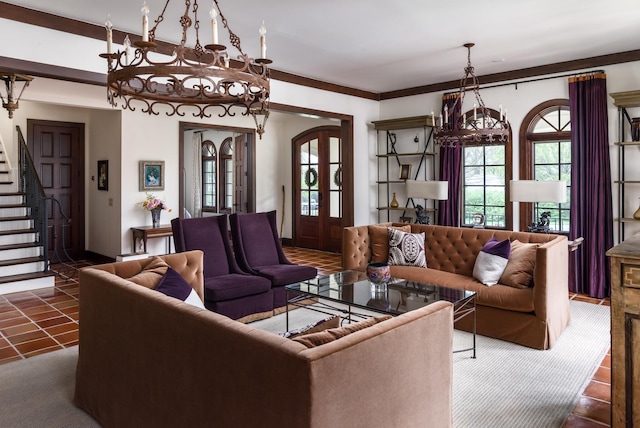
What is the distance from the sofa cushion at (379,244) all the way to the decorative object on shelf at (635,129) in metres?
2.87

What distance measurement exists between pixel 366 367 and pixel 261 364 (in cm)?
34

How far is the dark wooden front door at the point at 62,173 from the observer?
7473mm

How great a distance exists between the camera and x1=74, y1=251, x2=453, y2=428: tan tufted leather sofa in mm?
1432

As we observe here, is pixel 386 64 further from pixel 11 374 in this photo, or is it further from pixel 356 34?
pixel 11 374

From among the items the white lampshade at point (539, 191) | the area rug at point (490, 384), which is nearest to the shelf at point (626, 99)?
the white lampshade at point (539, 191)

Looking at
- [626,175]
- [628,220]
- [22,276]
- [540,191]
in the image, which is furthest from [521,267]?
[22,276]

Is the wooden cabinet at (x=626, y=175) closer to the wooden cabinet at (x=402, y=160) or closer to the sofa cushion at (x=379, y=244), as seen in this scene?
the wooden cabinet at (x=402, y=160)

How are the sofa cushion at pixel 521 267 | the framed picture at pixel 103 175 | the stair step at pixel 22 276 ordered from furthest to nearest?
the framed picture at pixel 103 175
the stair step at pixel 22 276
the sofa cushion at pixel 521 267

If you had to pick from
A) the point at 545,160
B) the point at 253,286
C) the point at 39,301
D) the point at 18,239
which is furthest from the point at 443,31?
the point at 18,239

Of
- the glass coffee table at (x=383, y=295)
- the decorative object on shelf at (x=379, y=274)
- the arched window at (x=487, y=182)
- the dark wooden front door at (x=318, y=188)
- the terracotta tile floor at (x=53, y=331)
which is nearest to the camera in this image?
the terracotta tile floor at (x=53, y=331)

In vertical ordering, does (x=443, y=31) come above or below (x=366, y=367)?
above

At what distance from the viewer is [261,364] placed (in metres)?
1.51

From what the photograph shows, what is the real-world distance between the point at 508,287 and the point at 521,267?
0.21m

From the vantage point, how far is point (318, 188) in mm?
8922
